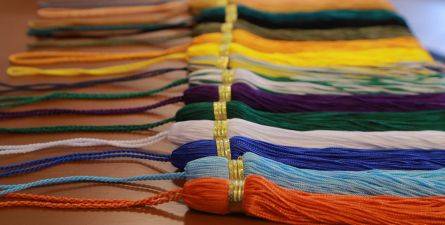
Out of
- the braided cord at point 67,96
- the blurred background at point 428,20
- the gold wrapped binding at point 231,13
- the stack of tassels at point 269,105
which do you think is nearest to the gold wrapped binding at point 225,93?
the stack of tassels at point 269,105

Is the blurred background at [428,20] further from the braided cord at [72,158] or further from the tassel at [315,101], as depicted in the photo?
the braided cord at [72,158]

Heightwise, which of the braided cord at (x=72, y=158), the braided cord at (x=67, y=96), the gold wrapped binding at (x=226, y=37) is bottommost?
the braided cord at (x=72, y=158)

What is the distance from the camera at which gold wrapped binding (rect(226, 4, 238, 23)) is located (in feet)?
3.17

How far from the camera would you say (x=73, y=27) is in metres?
0.99

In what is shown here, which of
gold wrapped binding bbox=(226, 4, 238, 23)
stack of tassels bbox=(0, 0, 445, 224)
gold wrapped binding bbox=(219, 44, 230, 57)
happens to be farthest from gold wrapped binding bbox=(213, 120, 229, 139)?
gold wrapped binding bbox=(226, 4, 238, 23)

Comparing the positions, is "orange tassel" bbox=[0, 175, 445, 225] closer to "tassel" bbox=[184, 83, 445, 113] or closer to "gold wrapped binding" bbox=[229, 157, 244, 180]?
"gold wrapped binding" bbox=[229, 157, 244, 180]

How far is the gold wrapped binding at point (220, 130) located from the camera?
666 mm

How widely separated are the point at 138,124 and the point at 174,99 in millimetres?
75

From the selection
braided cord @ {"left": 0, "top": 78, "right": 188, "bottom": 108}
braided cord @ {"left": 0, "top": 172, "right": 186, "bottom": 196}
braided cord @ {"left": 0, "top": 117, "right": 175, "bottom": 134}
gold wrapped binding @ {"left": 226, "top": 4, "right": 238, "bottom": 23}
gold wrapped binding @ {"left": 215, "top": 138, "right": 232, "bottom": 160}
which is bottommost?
braided cord @ {"left": 0, "top": 172, "right": 186, "bottom": 196}

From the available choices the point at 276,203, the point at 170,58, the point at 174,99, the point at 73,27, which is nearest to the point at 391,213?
the point at 276,203

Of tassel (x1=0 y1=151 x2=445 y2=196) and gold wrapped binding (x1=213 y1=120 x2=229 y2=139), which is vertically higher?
gold wrapped binding (x1=213 y1=120 x2=229 y2=139)

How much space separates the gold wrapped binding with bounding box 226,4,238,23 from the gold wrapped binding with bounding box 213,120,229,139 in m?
0.35

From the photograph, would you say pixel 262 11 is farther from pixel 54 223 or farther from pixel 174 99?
pixel 54 223

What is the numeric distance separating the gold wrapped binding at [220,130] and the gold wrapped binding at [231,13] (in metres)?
0.35
